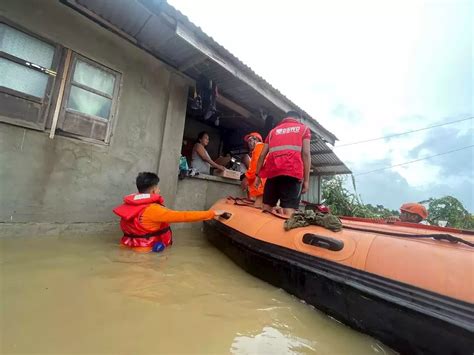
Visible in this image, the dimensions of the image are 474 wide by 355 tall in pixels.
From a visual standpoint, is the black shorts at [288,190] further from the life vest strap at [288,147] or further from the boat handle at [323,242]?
the boat handle at [323,242]

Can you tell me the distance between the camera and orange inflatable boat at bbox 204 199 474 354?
1336 mm

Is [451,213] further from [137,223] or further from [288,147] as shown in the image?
[137,223]

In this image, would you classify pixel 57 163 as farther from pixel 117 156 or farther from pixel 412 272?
pixel 412 272

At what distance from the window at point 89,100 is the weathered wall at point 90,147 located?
0.12 metres

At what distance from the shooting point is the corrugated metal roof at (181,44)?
11.4 ft

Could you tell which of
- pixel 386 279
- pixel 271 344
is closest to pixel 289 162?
pixel 386 279

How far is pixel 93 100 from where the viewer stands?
3.77 meters

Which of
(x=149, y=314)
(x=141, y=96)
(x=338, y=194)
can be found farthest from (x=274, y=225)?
(x=338, y=194)

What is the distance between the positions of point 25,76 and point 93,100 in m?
0.81

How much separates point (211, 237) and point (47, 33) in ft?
11.9

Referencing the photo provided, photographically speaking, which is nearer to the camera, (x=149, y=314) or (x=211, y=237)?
(x=149, y=314)

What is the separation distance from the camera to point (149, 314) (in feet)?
5.34

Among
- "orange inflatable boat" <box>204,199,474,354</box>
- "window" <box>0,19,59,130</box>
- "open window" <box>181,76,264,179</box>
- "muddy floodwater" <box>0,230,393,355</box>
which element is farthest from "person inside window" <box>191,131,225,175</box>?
"orange inflatable boat" <box>204,199,474,354</box>

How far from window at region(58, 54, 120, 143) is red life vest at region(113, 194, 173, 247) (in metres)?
1.45
